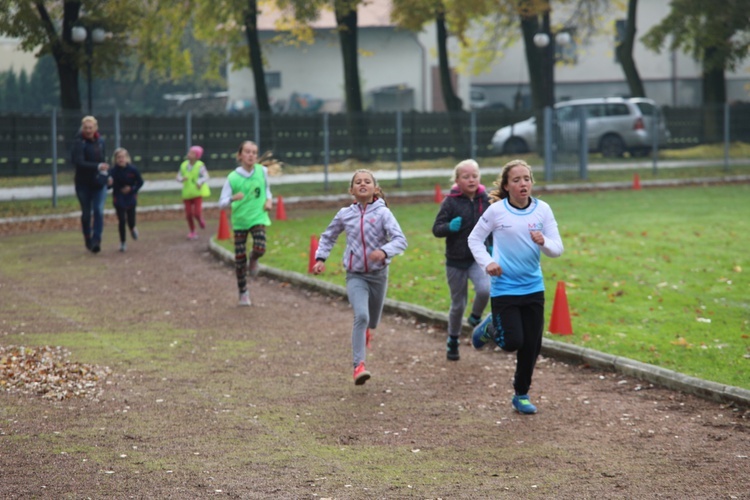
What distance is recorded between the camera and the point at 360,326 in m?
9.40

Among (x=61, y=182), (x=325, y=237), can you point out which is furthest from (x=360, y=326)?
(x=61, y=182)

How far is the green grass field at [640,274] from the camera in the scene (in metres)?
10.6

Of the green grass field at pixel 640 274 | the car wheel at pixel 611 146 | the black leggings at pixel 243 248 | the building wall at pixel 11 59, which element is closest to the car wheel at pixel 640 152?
the car wheel at pixel 611 146

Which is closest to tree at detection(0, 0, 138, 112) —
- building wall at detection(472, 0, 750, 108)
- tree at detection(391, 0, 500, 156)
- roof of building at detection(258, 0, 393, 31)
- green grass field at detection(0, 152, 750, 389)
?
green grass field at detection(0, 152, 750, 389)

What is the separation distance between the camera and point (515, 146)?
3712cm

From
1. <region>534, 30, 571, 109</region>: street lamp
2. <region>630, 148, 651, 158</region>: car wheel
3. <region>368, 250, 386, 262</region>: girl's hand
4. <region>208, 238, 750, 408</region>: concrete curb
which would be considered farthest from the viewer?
<region>630, 148, 651, 158</region>: car wheel

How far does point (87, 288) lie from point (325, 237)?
6.21m

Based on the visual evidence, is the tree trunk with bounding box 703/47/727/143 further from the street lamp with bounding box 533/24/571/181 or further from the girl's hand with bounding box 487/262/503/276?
the girl's hand with bounding box 487/262/503/276

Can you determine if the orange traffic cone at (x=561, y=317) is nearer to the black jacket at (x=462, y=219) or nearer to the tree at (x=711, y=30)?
the black jacket at (x=462, y=219)

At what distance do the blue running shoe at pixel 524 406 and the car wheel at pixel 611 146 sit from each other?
31148 millimetres

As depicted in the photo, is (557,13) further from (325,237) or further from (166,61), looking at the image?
(325,237)

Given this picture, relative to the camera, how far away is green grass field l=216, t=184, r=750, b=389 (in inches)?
416

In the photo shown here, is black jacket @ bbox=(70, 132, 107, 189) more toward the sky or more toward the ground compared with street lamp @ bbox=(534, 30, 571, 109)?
more toward the ground

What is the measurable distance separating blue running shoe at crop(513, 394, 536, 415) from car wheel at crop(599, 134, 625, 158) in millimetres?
31148
